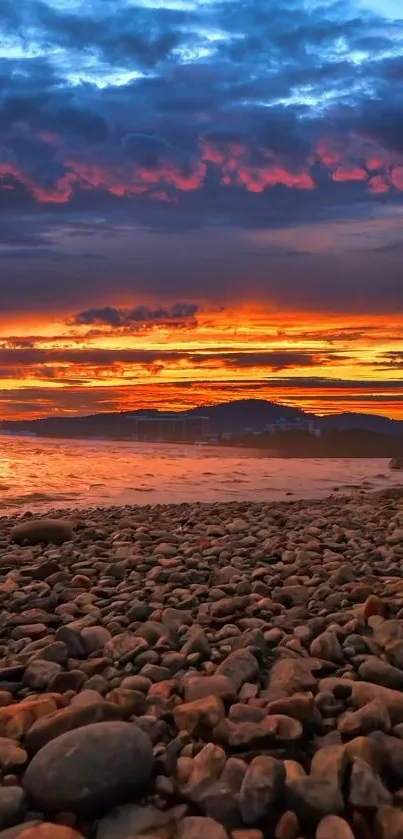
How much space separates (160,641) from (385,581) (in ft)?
6.93

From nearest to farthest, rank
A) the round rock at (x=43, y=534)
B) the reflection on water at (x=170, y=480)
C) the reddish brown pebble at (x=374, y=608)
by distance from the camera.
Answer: the reddish brown pebble at (x=374, y=608) → the round rock at (x=43, y=534) → the reflection on water at (x=170, y=480)

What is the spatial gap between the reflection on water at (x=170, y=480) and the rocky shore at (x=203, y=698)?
27.1 ft

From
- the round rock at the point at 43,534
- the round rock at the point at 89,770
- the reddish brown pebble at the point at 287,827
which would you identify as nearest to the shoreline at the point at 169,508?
the round rock at the point at 43,534

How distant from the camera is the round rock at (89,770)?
2.56 metres

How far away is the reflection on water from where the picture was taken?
48.4 feet

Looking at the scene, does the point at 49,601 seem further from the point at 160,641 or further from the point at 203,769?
the point at 203,769

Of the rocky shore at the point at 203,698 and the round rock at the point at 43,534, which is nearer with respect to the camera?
the rocky shore at the point at 203,698

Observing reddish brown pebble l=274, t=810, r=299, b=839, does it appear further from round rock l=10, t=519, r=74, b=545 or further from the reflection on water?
the reflection on water

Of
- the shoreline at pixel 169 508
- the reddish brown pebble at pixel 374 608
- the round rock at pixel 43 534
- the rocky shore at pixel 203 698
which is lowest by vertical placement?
the shoreline at pixel 169 508

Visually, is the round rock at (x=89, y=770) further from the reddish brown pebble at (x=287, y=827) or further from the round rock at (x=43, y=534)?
the round rock at (x=43, y=534)

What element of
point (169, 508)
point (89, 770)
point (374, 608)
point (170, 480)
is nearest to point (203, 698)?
point (89, 770)

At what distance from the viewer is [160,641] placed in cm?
407

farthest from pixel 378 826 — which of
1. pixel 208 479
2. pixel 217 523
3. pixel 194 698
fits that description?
pixel 208 479

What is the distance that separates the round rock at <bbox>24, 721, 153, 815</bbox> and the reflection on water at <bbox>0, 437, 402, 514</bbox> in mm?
10595
